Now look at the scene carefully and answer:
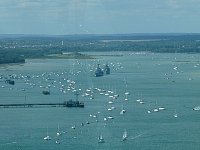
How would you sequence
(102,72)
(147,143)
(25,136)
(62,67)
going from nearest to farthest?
(147,143)
(25,136)
(102,72)
(62,67)

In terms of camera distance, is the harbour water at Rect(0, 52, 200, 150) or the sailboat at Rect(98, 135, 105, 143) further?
the harbour water at Rect(0, 52, 200, 150)

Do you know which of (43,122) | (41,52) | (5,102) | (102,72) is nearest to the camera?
(43,122)

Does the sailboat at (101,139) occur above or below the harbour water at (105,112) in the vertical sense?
above

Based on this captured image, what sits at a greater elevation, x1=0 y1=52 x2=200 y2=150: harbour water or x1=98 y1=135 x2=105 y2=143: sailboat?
x1=98 y1=135 x2=105 y2=143: sailboat

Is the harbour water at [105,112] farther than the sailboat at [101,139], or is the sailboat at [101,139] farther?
the harbour water at [105,112]

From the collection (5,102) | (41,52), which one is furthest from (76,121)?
(41,52)

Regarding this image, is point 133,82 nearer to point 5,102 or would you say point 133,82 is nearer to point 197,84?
point 197,84

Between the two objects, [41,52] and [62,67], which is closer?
[62,67]

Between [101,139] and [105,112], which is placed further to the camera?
[105,112]
